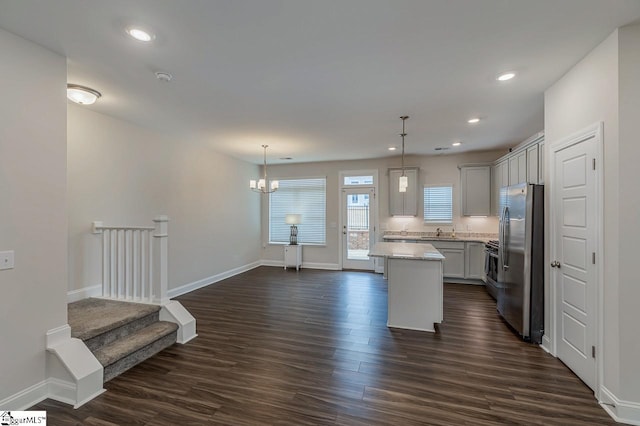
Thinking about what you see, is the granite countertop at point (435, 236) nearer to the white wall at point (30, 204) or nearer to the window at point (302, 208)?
the window at point (302, 208)

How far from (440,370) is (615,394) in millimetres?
1211

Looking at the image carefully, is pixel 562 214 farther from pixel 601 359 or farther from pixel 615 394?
pixel 615 394

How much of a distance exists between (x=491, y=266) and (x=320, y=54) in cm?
457

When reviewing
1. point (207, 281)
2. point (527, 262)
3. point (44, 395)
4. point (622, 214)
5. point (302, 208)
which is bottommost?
point (44, 395)

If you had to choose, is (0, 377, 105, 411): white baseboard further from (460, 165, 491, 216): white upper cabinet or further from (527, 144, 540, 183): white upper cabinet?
(460, 165, 491, 216): white upper cabinet

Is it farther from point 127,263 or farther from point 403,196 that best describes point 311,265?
point 127,263

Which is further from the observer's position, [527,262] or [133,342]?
[527,262]

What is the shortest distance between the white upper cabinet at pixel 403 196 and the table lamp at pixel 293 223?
2345 millimetres

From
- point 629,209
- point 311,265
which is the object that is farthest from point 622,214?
point 311,265

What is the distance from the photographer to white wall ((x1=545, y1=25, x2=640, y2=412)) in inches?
80.7

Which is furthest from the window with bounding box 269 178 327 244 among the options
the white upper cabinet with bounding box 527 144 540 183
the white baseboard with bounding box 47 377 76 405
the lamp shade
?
the white baseboard with bounding box 47 377 76 405

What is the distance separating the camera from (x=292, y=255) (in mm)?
7332

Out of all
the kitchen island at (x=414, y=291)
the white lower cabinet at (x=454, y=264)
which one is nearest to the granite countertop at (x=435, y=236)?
the white lower cabinet at (x=454, y=264)

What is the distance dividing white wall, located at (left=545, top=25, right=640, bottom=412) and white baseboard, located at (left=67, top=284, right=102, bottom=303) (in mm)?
5307
